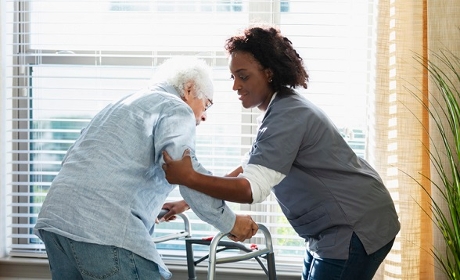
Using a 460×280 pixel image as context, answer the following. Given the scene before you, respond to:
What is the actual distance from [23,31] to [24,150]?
58 cm

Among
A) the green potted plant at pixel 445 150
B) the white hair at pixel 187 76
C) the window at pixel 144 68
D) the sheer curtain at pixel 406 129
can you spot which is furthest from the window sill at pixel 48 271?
the white hair at pixel 187 76

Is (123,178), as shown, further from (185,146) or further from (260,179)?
(260,179)

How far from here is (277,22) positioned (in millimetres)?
3307

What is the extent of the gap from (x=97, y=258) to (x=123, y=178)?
9.1 inches

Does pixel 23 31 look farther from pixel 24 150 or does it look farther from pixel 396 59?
pixel 396 59

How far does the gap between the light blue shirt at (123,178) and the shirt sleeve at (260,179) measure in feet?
0.36

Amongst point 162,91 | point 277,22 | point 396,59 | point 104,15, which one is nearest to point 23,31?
point 104,15

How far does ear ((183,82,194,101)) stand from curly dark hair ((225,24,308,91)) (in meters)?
0.18

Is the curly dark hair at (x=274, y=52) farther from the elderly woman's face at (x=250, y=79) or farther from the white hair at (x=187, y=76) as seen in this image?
the white hair at (x=187, y=76)

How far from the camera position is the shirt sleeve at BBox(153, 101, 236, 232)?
2045mm

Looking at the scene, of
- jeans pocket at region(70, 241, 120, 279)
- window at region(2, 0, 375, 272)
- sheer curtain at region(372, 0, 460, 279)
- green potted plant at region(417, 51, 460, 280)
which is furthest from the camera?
window at region(2, 0, 375, 272)

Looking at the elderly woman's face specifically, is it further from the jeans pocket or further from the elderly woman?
the jeans pocket


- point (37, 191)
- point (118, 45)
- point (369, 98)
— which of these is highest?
point (118, 45)

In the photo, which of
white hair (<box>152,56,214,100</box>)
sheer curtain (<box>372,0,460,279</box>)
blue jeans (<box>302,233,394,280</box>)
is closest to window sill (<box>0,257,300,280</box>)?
sheer curtain (<box>372,0,460,279</box>)
